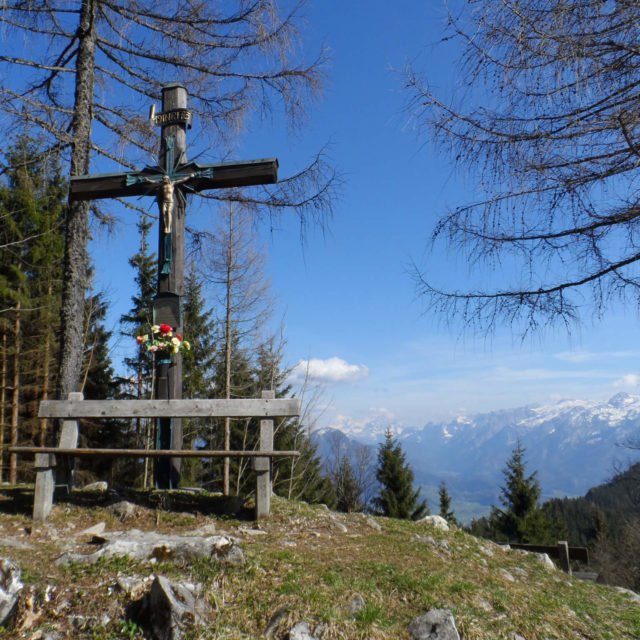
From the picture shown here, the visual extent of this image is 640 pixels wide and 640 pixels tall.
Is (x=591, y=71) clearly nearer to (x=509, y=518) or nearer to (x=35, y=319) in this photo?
(x=35, y=319)

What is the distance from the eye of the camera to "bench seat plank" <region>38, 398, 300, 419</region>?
564 cm

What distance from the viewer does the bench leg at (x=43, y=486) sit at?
548 centimetres

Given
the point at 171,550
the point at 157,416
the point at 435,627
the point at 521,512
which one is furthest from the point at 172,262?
the point at 521,512

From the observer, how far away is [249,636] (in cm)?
352

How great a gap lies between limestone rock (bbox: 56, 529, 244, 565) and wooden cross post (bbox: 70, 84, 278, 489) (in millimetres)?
2731

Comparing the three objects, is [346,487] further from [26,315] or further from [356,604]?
[356,604]

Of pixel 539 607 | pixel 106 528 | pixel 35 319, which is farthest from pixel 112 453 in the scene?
pixel 35 319

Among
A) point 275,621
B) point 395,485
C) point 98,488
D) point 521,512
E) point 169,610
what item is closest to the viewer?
point 169,610

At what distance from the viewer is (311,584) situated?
13.5 feet

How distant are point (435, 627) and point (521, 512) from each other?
29648 mm

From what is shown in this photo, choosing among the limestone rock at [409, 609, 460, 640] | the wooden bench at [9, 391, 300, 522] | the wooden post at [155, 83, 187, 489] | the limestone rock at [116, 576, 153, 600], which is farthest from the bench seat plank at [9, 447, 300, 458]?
the limestone rock at [409, 609, 460, 640]

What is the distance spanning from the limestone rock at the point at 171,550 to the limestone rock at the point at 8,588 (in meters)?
0.42

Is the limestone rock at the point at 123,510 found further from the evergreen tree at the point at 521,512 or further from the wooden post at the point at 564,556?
the evergreen tree at the point at 521,512

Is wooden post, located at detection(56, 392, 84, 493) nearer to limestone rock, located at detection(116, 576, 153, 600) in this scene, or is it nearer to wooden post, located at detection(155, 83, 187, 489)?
wooden post, located at detection(155, 83, 187, 489)
